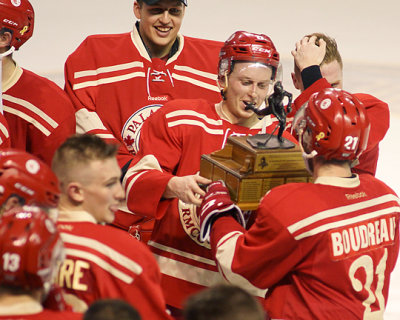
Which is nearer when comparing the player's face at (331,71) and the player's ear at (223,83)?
the player's ear at (223,83)

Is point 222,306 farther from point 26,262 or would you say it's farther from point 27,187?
point 27,187

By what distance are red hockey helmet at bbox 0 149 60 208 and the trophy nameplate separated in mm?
790

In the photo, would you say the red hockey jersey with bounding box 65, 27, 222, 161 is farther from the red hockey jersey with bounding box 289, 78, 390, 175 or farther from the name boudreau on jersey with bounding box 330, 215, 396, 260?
the name boudreau on jersey with bounding box 330, 215, 396, 260

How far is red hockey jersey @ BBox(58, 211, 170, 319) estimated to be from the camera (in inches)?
98.7

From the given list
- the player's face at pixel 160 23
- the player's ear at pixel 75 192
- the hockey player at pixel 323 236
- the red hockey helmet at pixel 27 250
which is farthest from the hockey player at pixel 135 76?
the red hockey helmet at pixel 27 250

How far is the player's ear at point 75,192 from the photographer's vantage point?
2635 millimetres

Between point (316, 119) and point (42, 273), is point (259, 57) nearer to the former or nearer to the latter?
point (316, 119)

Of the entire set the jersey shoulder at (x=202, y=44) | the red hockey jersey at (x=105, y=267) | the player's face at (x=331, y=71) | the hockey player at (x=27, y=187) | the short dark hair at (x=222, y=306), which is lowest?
the red hockey jersey at (x=105, y=267)

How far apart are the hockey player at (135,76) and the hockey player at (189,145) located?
589mm

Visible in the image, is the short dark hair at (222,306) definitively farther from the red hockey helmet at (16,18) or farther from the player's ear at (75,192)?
the red hockey helmet at (16,18)

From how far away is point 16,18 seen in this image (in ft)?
12.3

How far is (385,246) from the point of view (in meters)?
2.95

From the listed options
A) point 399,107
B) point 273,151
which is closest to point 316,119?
point 273,151

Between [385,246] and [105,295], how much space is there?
99 centimetres
